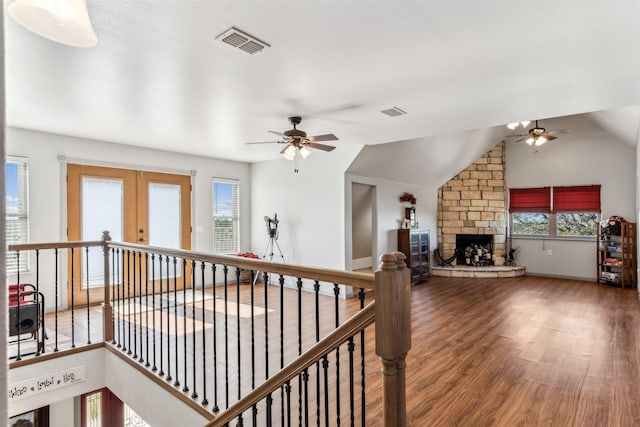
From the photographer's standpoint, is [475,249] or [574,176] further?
[475,249]

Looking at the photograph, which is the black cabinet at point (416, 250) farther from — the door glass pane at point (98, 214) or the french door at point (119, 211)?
the door glass pane at point (98, 214)

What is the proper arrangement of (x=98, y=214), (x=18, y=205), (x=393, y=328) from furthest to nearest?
1. (x=98, y=214)
2. (x=18, y=205)
3. (x=393, y=328)

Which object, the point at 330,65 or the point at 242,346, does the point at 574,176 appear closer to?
the point at 330,65

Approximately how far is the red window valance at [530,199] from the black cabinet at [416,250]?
2.50 m

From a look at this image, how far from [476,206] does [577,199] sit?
2.07m

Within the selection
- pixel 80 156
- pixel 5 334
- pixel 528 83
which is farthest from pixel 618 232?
pixel 80 156

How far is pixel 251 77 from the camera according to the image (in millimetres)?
3029

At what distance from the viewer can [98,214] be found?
219 inches

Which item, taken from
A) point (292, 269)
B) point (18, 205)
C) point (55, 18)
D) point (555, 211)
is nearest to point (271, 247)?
point (18, 205)

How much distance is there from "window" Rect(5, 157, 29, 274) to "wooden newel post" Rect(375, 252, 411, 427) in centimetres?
545

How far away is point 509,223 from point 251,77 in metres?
7.91

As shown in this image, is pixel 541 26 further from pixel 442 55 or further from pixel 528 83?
pixel 528 83

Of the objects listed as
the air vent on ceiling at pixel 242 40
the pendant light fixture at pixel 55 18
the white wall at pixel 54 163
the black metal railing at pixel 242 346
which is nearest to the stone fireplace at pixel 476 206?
the black metal railing at pixel 242 346

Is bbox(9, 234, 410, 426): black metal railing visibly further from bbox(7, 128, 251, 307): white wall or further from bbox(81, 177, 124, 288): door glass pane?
bbox(7, 128, 251, 307): white wall
